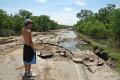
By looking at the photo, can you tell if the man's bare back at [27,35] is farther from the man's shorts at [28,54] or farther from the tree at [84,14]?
the tree at [84,14]

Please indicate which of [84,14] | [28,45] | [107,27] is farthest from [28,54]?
[84,14]

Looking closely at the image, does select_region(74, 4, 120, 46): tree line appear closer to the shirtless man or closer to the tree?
the shirtless man

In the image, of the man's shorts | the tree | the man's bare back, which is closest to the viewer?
the man's bare back

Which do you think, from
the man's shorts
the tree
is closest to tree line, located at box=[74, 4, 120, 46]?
the man's shorts

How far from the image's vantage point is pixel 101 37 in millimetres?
54562

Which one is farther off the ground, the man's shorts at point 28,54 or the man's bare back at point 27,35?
the man's bare back at point 27,35

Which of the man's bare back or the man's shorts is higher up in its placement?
the man's bare back

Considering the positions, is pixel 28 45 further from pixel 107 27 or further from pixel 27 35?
pixel 107 27

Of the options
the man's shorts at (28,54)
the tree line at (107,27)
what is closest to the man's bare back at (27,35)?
the man's shorts at (28,54)

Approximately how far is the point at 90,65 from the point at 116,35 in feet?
62.2

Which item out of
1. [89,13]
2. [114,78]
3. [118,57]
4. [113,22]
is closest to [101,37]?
[113,22]

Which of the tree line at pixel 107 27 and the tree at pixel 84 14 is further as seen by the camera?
the tree at pixel 84 14

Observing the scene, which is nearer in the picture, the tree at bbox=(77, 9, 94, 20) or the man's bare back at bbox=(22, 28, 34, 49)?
the man's bare back at bbox=(22, 28, 34, 49)

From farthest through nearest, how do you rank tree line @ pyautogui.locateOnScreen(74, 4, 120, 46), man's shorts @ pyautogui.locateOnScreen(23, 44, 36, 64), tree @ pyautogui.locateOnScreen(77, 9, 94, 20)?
tree @ pyautogui.locateOnScreen(77, 9, 94, 20) < tree line @ pyautogui.locateOnScreen(74, 4, 120, 46) < man's shorts @ pyautogui.locateOnScreen(23, 44, 36, 64)
